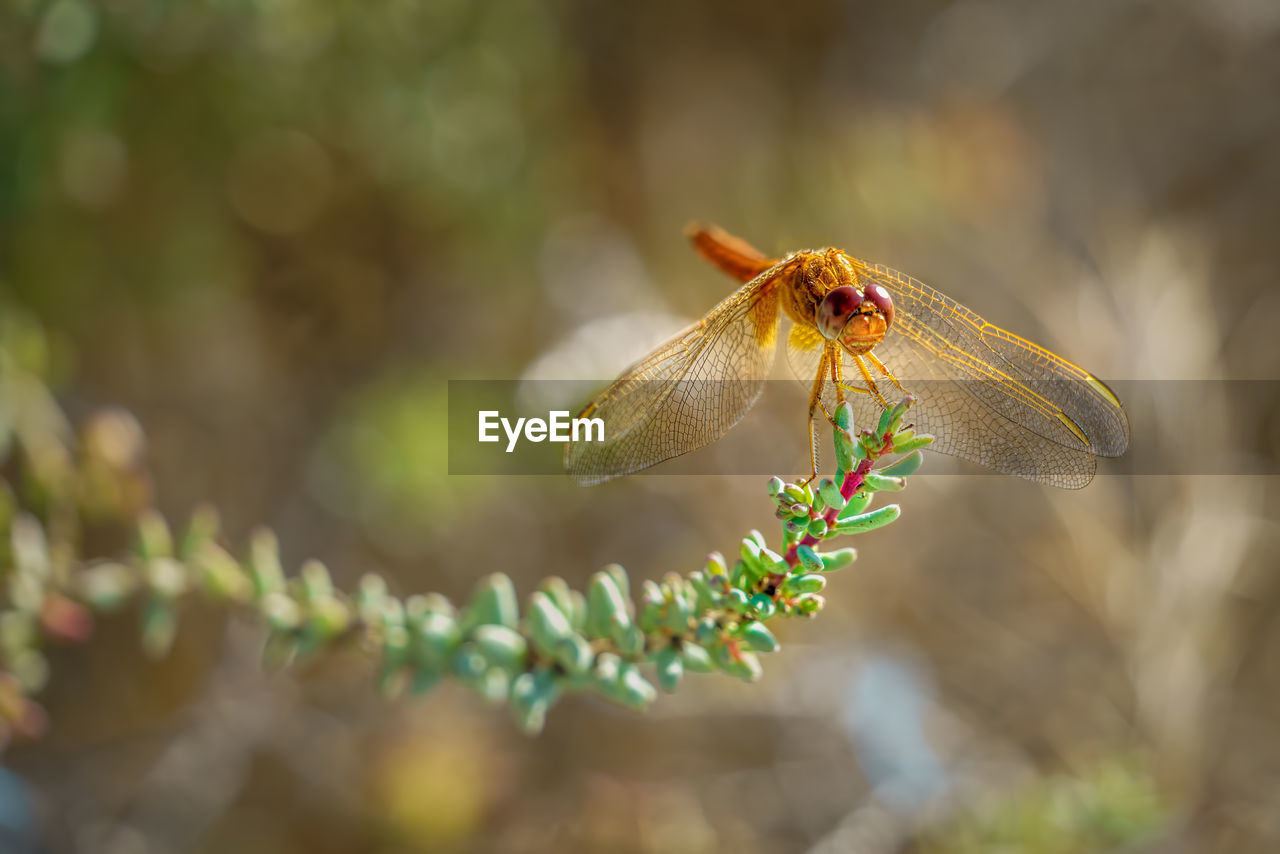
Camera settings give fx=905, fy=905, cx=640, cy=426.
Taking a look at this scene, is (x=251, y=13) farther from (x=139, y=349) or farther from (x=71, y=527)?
(x=71, y=527)

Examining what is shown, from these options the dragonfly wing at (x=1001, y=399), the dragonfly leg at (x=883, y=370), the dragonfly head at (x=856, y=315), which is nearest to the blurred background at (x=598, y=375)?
the dragonfly wing at (x=1001, y=399)

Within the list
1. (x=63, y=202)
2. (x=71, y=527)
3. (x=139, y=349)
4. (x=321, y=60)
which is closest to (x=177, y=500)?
(x=139, y=349)

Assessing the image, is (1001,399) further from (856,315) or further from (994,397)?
(856,315)

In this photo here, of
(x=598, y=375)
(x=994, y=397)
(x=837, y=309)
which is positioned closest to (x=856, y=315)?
(x=837, y=309)

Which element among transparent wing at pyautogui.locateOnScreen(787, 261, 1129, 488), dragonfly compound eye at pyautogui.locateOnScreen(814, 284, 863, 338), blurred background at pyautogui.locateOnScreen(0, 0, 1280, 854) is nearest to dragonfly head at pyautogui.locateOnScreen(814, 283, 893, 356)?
dragonfly compound eye at pyautogui.locateOnScreen(814, 284, 863, 338)

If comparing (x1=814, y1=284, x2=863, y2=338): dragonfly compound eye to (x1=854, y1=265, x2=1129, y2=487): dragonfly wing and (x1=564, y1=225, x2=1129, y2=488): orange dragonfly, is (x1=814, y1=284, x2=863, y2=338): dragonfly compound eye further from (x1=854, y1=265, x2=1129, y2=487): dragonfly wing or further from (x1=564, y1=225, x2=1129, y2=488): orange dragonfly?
(x1=854, y1=265, x2=1129, y2=487): dragonfly wing

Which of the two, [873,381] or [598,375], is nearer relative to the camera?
[873,381]

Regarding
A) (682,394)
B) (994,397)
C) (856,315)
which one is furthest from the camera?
(682,394)
